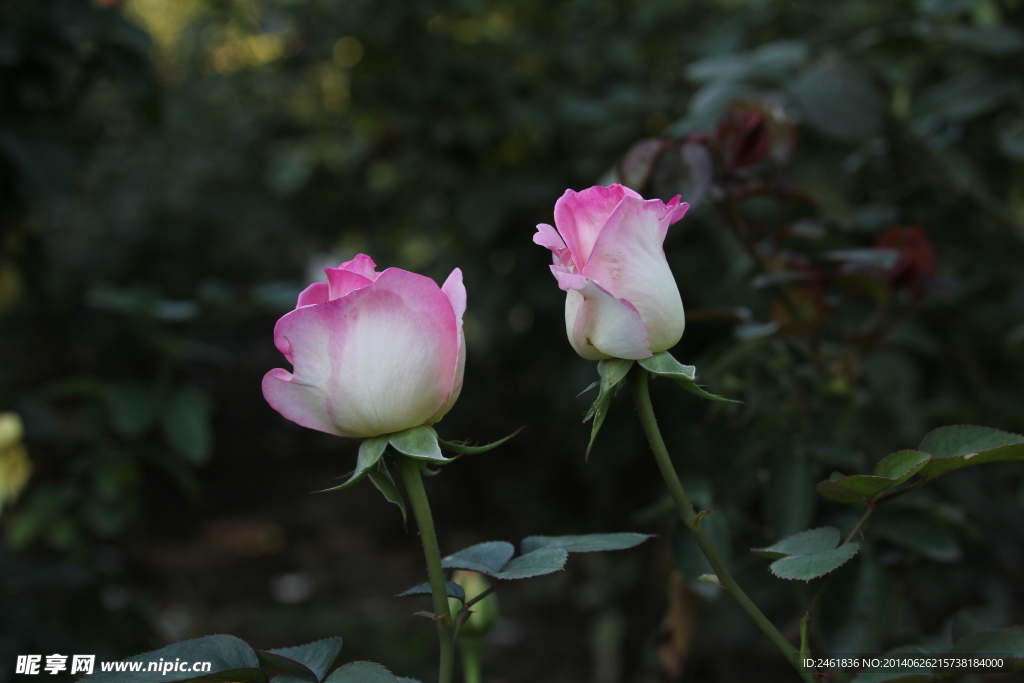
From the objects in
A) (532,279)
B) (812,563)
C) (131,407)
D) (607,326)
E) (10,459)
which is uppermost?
(532,279)

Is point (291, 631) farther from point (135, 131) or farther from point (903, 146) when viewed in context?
point (903, 146)

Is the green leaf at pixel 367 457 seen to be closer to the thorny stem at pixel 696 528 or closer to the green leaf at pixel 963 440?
the thorny stem at pixel 696 528

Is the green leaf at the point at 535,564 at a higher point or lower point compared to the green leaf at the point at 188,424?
lower

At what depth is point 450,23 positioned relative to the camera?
1.70 metres

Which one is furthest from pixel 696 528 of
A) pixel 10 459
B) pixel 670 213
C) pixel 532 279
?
pixel 532 279

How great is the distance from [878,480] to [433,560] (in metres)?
0.24

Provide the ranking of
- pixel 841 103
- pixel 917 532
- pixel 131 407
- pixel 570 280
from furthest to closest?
pixel 131 407
pixel 841 103
pixel 917 532
pixel 570 280

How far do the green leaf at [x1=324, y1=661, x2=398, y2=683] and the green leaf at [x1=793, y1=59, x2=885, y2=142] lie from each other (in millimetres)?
764

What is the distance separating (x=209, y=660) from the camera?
387 mm

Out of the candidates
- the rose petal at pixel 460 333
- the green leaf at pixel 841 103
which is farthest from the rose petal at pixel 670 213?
the green leaf at pixel 841 103

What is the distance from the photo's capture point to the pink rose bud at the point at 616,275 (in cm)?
39

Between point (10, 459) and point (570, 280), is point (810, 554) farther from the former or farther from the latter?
point (10, 459)

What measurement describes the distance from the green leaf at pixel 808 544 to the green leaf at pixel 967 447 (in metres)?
0.06

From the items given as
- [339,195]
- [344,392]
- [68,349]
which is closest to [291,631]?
[68,349]
